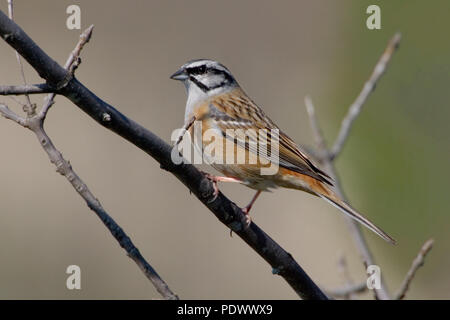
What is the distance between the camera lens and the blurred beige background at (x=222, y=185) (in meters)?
6.22

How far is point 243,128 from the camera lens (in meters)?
4.03

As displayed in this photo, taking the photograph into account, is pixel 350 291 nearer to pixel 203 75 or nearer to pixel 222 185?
pixel 203 75

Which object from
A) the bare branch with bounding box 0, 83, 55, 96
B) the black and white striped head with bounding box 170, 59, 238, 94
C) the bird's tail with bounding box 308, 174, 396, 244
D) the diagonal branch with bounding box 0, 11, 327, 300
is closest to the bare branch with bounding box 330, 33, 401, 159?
the bird's tail with bounding box 308, 174, 396, 244

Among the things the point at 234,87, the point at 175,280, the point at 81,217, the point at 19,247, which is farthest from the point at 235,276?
the point at 234,87

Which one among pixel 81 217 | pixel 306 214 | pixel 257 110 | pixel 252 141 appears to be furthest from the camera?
pixel 306 214

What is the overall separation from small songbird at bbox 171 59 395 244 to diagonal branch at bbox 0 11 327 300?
401mm

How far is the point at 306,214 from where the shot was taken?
7188mm

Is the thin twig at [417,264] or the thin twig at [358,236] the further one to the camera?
the thin twig at [358,236]

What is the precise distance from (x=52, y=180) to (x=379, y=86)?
348cm

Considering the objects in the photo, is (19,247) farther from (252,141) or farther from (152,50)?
(252,141)

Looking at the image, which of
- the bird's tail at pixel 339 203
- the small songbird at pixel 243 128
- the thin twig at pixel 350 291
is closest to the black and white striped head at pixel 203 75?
the small songbird at pixel 243 128

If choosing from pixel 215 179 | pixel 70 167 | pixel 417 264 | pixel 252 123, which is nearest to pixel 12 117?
pixel 70 167

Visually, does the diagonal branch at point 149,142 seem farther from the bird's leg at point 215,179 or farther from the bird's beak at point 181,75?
the bird's beak at point 181,75

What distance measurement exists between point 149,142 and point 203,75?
2.06 meters
